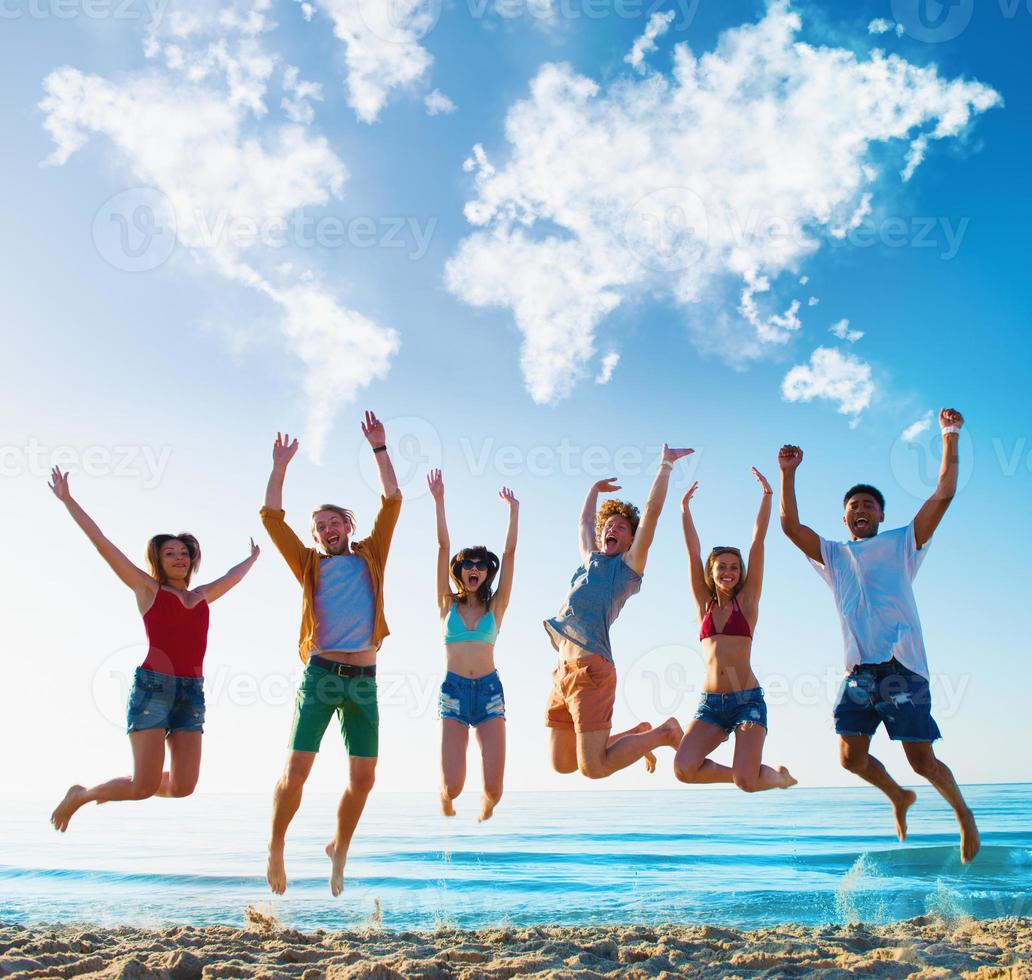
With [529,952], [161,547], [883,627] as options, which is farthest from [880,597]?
[161,547]

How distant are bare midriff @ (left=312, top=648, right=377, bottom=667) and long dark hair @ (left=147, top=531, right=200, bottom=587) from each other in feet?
4.71

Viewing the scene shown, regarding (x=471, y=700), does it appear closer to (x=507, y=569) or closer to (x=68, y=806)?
(x=507, y=569)

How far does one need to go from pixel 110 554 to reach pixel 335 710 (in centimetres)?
220

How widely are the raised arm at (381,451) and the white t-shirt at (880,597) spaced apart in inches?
142

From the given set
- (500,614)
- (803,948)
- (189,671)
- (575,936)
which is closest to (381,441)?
(500,614)

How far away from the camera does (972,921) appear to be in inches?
322

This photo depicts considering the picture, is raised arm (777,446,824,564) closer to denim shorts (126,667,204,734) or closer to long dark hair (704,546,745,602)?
long dark hair (704,546,745,602)

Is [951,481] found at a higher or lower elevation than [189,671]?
higher

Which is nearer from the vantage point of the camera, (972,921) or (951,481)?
(951,481)

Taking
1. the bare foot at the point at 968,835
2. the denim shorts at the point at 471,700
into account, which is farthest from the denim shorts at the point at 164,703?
the bare foot at the point at 968,835

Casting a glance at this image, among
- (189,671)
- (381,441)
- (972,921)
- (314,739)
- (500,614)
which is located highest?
(381,441)

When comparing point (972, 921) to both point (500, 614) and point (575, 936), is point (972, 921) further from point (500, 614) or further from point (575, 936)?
point (500, 614)

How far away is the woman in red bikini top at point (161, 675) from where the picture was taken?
6.57 metres

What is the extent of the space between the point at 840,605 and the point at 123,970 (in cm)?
552
